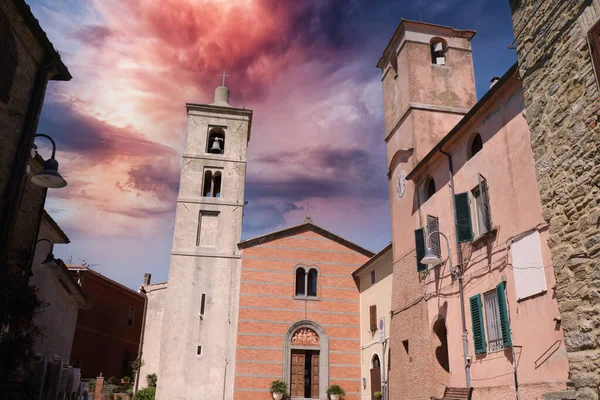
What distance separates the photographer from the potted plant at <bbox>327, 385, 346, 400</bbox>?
2347 cm

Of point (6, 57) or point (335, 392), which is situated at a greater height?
point (6, 57)

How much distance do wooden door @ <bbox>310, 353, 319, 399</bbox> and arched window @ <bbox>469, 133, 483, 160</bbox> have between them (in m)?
15.3

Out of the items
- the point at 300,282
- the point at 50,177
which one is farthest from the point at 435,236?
the point at 300,282

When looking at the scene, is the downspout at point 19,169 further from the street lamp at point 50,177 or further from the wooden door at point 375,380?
the wooden door at point 375,380

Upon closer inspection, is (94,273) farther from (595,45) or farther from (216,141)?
(595,45)

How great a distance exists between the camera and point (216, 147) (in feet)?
90.7

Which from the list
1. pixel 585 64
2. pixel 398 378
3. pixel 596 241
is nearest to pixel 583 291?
pixel 596 241

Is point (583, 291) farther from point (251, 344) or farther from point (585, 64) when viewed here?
point (251, 344)

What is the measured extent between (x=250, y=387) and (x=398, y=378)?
969cm

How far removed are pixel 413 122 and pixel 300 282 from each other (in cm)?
1247

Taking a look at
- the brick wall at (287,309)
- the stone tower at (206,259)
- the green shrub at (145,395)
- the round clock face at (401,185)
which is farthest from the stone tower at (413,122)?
the green shrub at (145,395)

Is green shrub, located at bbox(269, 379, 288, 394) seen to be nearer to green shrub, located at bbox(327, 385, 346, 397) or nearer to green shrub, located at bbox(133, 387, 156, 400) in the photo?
green shrub, located at bbox(327, 385, 346, 397)

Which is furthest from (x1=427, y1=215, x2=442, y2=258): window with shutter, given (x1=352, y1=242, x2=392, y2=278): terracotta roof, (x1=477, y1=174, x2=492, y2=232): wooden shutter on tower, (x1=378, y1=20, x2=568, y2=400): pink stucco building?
(x1=352, y1=242, x2=392, y2=278): terracotta roof

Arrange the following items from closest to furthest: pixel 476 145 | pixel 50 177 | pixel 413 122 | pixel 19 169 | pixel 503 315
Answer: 1. pixel 50 177
2. pixel 19 169
3. pixel 503 315
4. pixel 476 145
5. pixel 413 122
